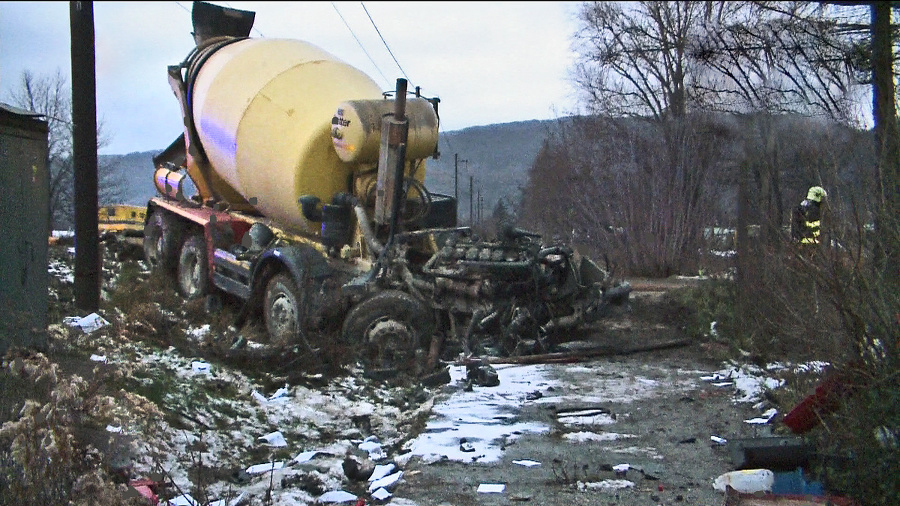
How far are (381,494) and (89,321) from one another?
5072 millimetres

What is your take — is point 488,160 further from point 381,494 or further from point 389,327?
point 381,494

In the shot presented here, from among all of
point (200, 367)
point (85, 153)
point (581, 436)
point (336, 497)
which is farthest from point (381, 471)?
point (85, 153)

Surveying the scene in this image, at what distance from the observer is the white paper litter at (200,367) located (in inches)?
302

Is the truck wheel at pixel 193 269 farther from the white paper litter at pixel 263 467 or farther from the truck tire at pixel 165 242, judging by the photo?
the white paper litter at pixel 263 467

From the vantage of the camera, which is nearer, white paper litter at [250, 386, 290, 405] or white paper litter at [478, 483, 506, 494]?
white paper litter at [478, 483, 506, 494]

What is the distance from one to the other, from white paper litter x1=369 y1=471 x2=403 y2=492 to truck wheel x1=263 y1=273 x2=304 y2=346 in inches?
152

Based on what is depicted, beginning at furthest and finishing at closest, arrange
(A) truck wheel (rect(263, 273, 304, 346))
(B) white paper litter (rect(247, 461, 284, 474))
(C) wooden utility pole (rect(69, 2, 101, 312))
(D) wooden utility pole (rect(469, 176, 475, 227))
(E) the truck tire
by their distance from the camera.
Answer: (E) the truck tire
(D) wooden utility pole (rect(469, 176, 475, 227))
(C) wooden utility pole (rect(69, 2, 101, 312))
(A) truck wheel (rect(263, 273, 304, 346))
(B) white paper litter (rect(247, 461, 284, 474))

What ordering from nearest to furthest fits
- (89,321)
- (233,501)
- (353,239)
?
(233,501), (89,321), (353,239)

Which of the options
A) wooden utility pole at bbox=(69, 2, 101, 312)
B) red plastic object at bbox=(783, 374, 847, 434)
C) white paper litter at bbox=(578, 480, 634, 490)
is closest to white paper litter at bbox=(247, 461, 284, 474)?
white paper litter at bbox=(578, 480, 634, 490)

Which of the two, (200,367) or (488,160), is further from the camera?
(488,160)

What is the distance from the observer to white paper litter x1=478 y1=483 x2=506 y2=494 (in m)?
5.12

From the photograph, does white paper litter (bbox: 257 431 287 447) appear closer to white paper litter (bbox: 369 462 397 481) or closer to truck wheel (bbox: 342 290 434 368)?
white paper litter (bbox: 369 462 397 481)

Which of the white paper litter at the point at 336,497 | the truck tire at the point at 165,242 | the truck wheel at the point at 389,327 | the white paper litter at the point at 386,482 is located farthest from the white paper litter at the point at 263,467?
the truck tire at the point at 165,242

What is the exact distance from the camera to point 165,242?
13148 millimetres
